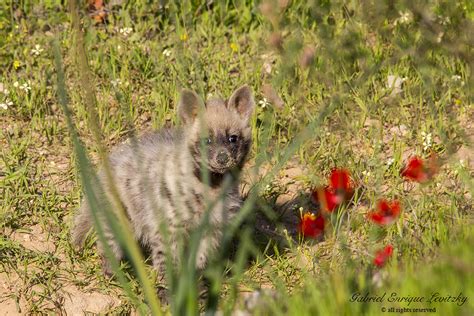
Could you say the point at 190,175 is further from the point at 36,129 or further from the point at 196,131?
the point at 36,129

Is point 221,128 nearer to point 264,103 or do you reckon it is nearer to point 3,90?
point 264,103

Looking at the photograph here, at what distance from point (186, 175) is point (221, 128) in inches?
14.1

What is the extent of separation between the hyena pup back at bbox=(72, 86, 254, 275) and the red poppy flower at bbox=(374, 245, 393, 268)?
107 cm

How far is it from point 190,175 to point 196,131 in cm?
28

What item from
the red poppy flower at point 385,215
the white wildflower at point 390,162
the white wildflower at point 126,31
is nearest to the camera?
the red poppy flower at point 385,215

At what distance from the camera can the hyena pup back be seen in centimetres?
530

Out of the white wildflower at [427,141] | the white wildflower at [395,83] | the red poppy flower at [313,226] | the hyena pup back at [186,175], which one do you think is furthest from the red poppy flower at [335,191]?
the white wildflower at [395,83]

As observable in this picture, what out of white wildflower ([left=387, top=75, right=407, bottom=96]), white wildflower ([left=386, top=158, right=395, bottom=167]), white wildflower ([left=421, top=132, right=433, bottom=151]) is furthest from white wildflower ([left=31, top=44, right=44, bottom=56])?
white wildflower ([left=421, top=132, right=433, bottom=151])

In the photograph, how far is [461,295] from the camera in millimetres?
3955

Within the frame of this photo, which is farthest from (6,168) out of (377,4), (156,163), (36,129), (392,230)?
(377,4)

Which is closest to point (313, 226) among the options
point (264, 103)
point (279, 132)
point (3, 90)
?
point (279, 132)

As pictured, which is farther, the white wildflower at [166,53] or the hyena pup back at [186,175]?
the white wildflower at [166,53]

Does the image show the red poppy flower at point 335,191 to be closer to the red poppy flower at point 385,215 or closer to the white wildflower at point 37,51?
the red poppy flower at point 385,215

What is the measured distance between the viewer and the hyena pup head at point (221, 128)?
17.4 ft
